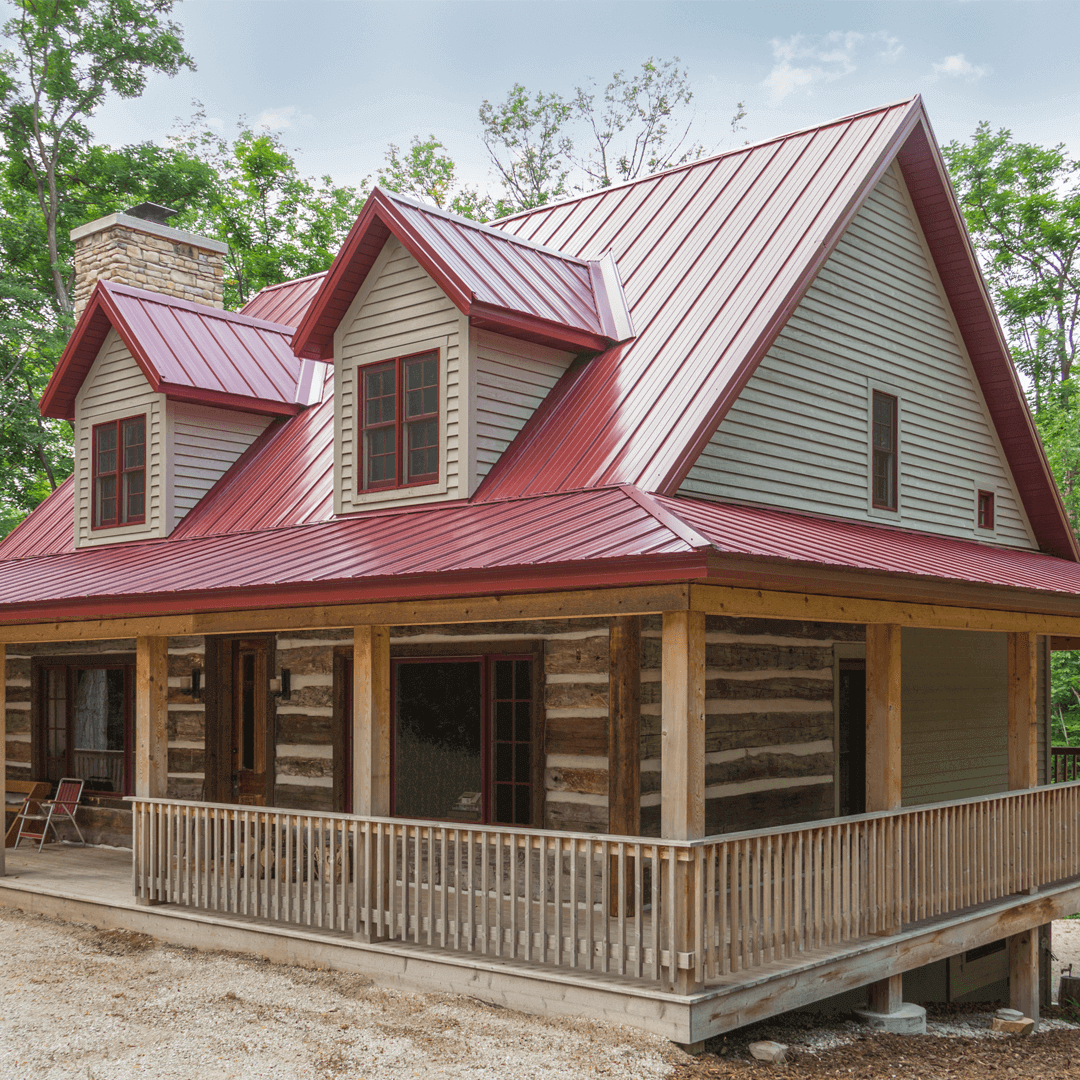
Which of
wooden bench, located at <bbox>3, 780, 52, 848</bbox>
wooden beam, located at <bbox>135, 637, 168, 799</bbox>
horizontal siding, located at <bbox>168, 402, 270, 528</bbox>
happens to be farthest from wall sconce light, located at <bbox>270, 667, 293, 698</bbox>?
wooden bench, located at <bbox>3, 780, 52, 848</bbox>

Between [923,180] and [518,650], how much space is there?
7.11 m

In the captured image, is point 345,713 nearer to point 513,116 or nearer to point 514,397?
point 514,397

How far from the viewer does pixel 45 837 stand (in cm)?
1525

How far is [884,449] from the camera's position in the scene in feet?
43.8

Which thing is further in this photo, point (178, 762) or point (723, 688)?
point (178, 762)

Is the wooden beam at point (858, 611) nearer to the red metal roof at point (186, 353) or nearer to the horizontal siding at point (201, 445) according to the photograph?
the red metal roof at point (186, 353)

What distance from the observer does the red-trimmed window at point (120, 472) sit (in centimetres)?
1495

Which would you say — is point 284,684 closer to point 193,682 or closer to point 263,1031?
point 193,682

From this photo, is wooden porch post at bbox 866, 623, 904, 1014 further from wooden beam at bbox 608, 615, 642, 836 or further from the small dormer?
the small dormer

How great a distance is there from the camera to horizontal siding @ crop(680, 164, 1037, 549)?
11.4 metres

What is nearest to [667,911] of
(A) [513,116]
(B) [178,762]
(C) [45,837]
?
(B) [178,762]

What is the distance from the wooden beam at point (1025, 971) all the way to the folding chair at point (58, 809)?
10869 millimetres

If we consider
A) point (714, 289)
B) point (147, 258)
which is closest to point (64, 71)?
point (147, 258)

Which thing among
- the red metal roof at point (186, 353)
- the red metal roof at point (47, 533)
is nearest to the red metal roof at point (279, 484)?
the red metal roof at point (186, 353)
